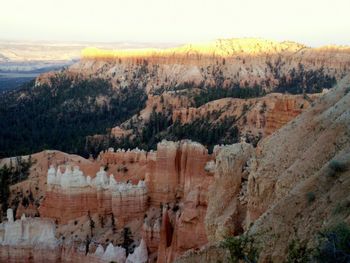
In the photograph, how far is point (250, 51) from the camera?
445ft

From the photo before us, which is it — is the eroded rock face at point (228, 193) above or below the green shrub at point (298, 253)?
below

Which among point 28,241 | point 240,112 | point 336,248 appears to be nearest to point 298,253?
point 336,248

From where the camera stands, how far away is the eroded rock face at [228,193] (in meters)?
21.5

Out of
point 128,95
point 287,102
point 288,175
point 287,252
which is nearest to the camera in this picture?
point 287,252

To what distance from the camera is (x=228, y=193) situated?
23.1m

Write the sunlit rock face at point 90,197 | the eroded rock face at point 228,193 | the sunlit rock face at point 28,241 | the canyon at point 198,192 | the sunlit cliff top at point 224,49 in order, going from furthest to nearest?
the sunlit cliff top at point 224,49 < the sunlit rock face at point 90,197 < the sunlit rock face at point 28,241 < the eroded rock face at point 228,193 < the canyon at point 198,192

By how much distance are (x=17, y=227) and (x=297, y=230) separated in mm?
23190

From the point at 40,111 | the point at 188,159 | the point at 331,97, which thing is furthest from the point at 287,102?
the point at 40,111

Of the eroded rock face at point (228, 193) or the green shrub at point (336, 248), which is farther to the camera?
the eroded rock face at point (228, 193)

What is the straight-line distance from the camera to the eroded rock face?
70.4 feet

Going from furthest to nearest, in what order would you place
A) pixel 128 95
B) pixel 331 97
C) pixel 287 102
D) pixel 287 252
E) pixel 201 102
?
pixel 128 95
pixel 201 102
pixel 287 102
pixel 331 97
pixel 287 252

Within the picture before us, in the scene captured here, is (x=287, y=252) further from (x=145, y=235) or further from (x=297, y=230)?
(x=145, y=235)

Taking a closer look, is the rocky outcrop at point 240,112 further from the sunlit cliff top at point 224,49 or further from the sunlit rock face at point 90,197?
the sunlit cliff top at point 224,49

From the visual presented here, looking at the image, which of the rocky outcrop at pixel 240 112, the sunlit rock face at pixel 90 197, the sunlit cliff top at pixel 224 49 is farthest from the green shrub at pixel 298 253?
the sunlit cliff top at pixel 224 49
